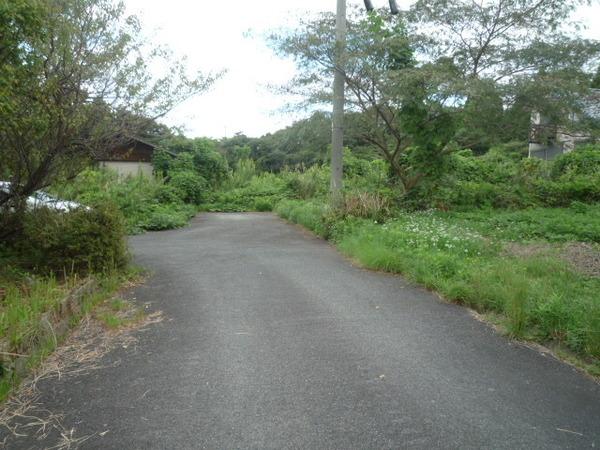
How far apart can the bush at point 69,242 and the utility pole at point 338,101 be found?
6.34 metres

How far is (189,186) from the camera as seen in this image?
21.8 m

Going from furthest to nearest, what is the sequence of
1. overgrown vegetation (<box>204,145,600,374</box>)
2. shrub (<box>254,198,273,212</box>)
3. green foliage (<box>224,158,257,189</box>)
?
green foliage (<box>224,158,257,189</box>), shrub (<box>254,198,273,212</box>), overgrown vegetation (<box>204,145,600,374</box>)

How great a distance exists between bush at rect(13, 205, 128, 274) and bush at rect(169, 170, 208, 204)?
48.1ft

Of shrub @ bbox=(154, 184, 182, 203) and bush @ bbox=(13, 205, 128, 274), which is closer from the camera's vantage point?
A: bush @ bbox=(13, 205, 128, 274)

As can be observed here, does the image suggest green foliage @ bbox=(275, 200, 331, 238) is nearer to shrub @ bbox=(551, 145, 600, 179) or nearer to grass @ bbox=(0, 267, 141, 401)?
grass @ bbox=(0, 267, 141, 401)

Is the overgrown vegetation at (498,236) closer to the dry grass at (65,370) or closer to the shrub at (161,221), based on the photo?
the dry grass at (65,370)

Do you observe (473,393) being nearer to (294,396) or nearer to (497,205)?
(294,396)

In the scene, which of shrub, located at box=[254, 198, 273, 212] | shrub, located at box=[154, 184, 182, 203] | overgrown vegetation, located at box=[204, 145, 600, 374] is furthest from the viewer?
shrub, located at box=[254, 198, 273, 212]

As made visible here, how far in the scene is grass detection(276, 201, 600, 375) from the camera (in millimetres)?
4266

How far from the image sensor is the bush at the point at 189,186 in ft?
70.2

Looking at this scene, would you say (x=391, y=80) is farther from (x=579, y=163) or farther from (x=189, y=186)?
(x=189, y=186)

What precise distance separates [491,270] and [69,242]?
18.1 feet

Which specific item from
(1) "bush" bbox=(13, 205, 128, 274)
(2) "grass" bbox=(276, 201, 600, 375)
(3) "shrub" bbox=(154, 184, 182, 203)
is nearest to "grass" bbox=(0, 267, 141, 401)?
(1) "bush" bbox=(13, 205, 128, 274)

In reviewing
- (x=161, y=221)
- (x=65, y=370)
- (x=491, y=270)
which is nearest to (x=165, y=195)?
(x=161, y=221)
